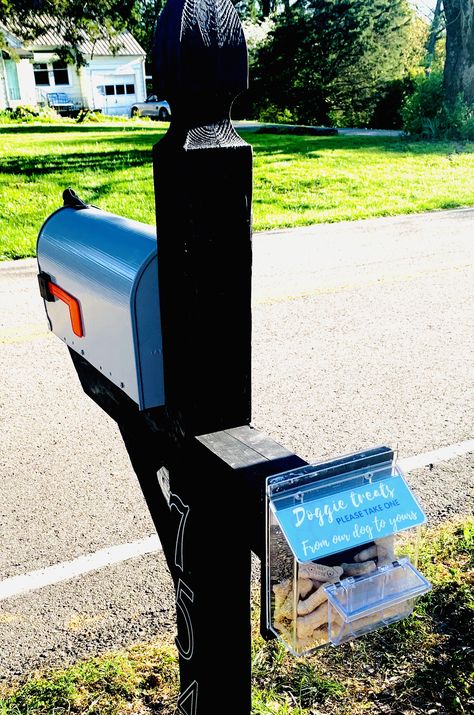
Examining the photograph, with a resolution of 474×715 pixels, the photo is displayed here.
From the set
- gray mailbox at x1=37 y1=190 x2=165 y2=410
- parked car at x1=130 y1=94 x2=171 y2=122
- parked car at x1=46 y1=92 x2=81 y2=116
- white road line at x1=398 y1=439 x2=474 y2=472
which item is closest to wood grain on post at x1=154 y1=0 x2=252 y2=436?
gray mailbox at x1=37 y1=190 x2=165 y2=410

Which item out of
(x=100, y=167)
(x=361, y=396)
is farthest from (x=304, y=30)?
(x=361, y=396)

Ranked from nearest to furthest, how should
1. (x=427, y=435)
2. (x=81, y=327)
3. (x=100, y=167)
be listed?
(x=81, y=327) → (x=427, y=435) → (x=100, y=167)

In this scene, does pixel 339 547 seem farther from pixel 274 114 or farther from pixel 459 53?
pixel 274 114

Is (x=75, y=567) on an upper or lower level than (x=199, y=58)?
lower

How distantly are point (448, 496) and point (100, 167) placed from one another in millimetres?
10282

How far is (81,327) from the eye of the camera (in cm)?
171

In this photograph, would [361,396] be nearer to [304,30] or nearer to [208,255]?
[208,255]

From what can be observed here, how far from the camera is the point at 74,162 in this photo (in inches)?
508

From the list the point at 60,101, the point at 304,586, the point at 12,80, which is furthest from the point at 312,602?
the point at 60,101

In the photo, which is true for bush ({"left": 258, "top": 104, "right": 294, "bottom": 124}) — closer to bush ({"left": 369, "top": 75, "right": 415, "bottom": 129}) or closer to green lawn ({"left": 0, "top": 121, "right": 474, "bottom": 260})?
bush ({"left": 369, "top": 75, "right": 415, "bottom": 129})

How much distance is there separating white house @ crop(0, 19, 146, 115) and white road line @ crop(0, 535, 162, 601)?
1508 inches

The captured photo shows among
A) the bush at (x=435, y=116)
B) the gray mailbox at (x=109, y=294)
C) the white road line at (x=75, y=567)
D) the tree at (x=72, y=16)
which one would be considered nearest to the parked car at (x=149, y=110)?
the bush at (x=435, y=116)

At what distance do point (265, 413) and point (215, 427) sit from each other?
3.28 metres

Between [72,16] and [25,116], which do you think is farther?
[25,116]
